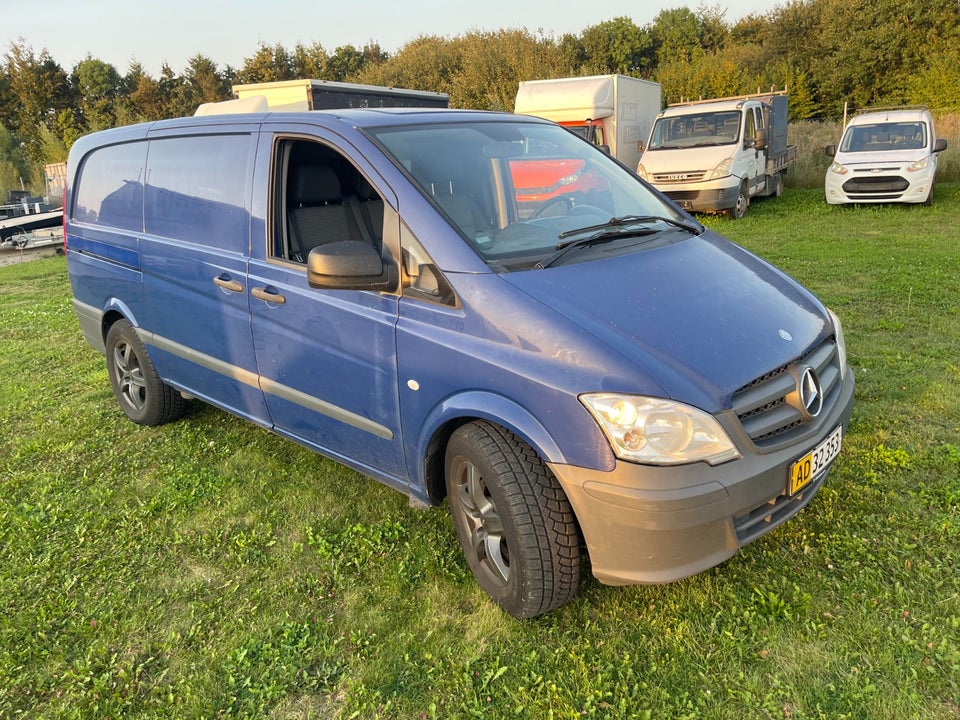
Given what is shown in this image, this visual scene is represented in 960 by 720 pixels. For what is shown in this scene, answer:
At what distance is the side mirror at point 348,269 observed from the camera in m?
2.74

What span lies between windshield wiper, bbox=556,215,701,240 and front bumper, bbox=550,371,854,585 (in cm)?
108

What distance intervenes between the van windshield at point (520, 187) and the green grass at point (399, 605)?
140 centimetres

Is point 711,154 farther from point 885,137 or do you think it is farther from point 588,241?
point 588,241

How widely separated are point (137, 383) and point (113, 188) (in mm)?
1273

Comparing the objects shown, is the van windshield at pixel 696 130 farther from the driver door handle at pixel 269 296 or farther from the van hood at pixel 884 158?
the driver door handle at pixel 269 296

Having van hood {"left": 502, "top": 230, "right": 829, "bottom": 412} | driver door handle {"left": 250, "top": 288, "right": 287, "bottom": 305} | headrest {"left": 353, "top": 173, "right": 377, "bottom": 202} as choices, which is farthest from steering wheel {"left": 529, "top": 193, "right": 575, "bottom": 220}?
driver door handle {"left": 250, "top": 288, "right": 287, "bottom": 305}

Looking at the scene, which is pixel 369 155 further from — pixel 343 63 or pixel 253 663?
pixel 343 63

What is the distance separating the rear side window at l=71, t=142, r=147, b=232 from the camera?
4.22 m

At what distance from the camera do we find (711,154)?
13.0 m

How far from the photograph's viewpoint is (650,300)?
8.46 feet

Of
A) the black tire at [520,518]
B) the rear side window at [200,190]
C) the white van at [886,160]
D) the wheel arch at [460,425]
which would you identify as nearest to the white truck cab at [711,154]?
the white van at [886,160]

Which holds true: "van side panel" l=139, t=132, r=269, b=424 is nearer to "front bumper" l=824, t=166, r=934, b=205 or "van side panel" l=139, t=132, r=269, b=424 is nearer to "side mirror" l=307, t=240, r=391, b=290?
"side mirror" l=307, t=240, r=391, b=290

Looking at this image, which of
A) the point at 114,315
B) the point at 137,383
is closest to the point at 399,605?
the point at 137,383

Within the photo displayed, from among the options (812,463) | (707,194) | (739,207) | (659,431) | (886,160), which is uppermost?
(659,431)
